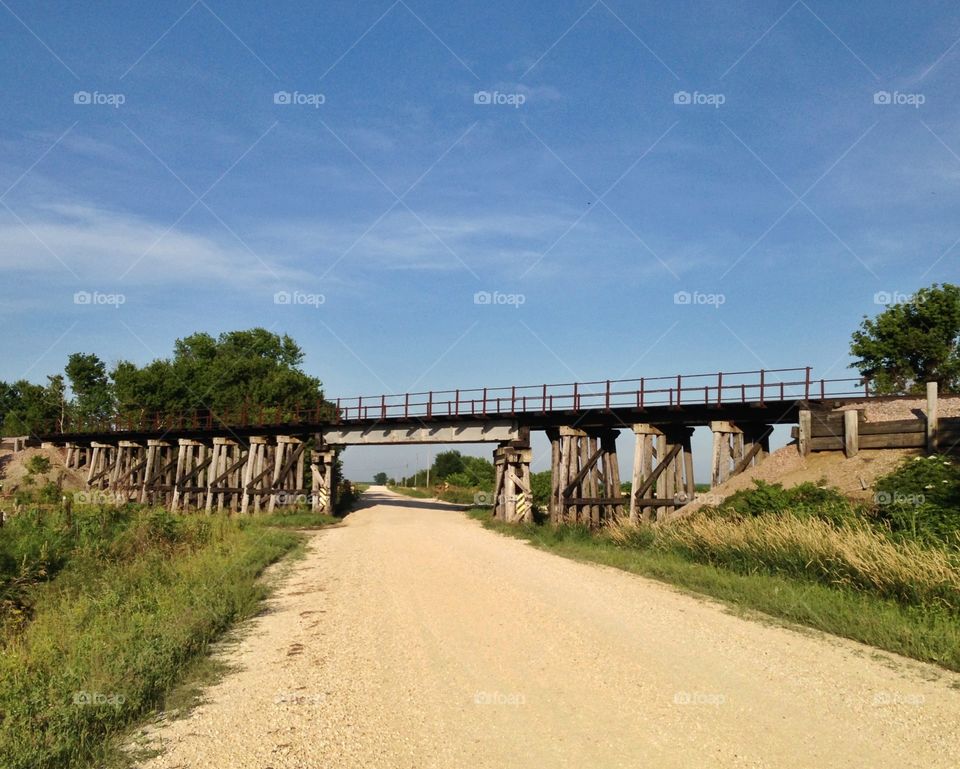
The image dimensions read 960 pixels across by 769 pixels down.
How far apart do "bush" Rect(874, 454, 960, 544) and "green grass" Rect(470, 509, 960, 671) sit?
2.28m

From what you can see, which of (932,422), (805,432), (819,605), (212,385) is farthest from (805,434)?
(212,385)

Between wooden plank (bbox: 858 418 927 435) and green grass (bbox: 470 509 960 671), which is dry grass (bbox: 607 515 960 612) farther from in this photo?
wooden plank (bbox: 858 418 927 435)

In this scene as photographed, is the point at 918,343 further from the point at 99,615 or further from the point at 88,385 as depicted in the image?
the point at 88,385

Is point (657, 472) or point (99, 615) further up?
point (657, 472)

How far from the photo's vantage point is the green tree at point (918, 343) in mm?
38688

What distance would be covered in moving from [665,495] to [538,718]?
66.8ft

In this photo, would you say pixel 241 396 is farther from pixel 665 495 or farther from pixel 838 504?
pixel 838 504

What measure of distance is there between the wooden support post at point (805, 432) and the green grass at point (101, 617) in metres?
15.2

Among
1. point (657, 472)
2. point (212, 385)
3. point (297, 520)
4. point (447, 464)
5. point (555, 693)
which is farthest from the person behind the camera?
point (447, 464)

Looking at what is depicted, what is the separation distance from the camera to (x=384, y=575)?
1501 cm

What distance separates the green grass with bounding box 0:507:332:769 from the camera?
229 inches

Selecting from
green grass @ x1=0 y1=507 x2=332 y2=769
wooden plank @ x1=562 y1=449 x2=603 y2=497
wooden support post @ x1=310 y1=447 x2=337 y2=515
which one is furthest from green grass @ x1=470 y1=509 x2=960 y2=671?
wooden support post @ x1=310 y1=447 x2=337 y2=515

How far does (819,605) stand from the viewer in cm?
1024

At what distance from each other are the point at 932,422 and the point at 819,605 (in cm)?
1179
